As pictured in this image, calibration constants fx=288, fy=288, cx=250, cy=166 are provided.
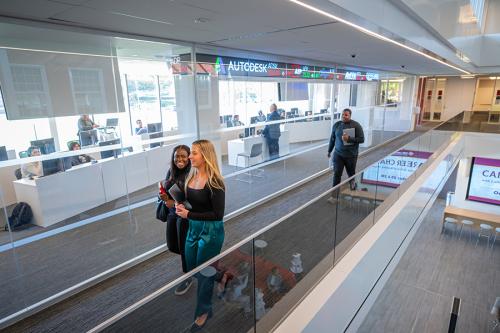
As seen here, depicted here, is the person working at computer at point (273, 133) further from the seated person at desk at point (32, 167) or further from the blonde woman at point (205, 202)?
the seated person at desk at point (32, 167)

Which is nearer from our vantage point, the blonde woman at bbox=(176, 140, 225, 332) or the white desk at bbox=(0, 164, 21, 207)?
the blonde woman at bbox=(176, 140, 225, 332)

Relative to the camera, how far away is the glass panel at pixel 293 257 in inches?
97.9

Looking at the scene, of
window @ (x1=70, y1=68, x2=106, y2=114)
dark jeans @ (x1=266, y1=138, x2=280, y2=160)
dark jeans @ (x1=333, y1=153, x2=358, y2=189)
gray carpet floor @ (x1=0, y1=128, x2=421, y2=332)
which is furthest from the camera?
dark jeans @ (x1=266, y1=138, x2=280, y2=160)

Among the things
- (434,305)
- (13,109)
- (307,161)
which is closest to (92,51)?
(13,109)

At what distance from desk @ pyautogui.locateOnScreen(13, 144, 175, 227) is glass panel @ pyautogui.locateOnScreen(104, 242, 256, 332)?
193 cm

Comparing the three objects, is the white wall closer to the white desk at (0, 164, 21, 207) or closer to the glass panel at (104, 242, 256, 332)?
the glass panel at (104, 242, 256, 332)

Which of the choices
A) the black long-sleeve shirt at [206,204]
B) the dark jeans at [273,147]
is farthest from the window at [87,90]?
the dark jeans at [273,147]

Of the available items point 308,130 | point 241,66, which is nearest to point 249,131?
point 241,66

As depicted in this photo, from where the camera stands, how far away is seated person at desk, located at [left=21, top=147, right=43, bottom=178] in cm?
265

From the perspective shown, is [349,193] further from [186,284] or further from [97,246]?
[97,246]

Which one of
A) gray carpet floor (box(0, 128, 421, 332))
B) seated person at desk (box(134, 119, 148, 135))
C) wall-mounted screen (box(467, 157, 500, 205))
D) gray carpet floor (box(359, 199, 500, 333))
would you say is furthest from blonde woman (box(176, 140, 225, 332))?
wall-mounted screen (box(467, 157, 500, 205))

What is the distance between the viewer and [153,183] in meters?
3.91

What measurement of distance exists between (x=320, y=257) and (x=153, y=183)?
235 cm

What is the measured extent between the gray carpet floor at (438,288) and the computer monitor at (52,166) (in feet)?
29.6
